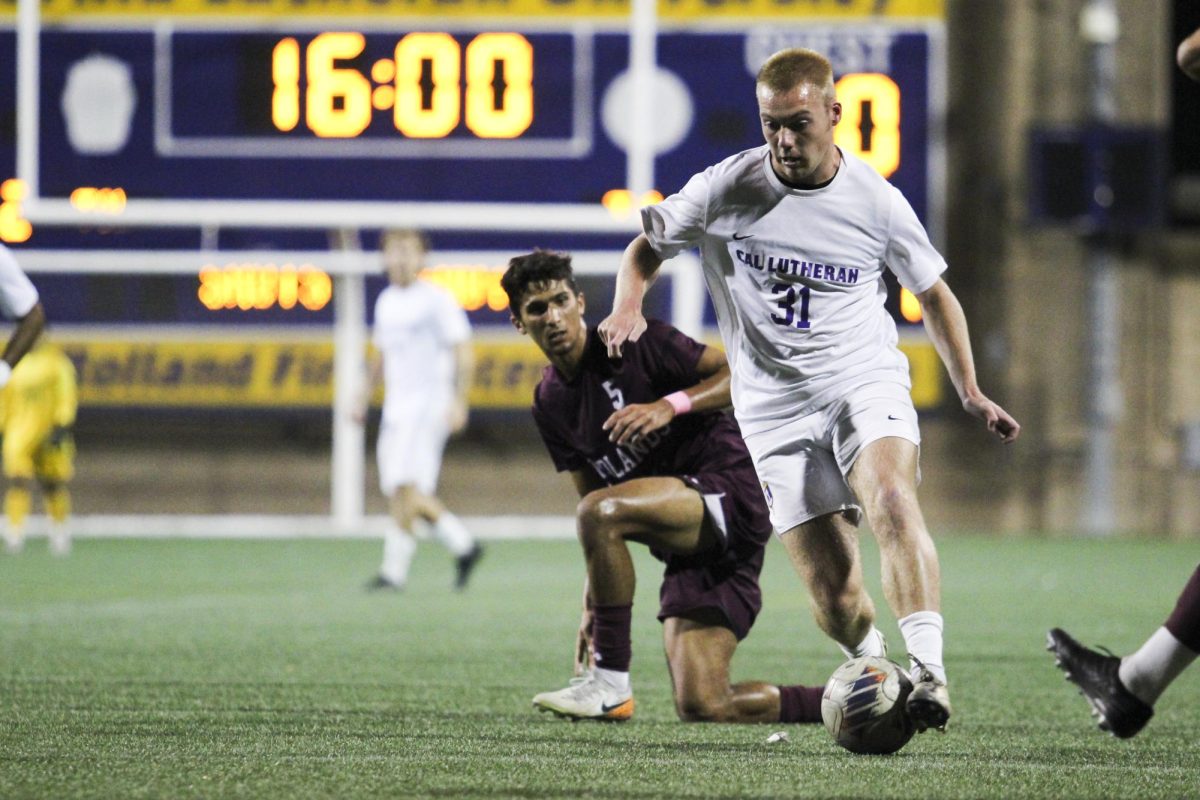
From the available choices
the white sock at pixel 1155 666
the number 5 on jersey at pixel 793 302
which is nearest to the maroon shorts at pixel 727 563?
the number 5 on jersey at pixel 793 302

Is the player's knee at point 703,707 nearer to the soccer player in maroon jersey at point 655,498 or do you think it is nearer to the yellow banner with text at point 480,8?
the soccer player in maroon jersey at point 655,498

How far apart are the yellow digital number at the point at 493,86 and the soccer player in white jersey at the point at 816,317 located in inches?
314

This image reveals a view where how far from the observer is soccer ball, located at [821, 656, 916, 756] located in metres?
4.34

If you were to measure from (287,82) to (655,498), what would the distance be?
8442 millimetres

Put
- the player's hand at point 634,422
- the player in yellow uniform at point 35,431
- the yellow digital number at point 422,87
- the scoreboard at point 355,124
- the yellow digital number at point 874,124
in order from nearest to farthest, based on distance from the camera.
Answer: the player's hand at point 634,422 → the yellow digital number at point 422,87 → the scoreboard at point 355,124 → the yellow digital number at point 874,124 → the player in yellow uniform at point 35,431

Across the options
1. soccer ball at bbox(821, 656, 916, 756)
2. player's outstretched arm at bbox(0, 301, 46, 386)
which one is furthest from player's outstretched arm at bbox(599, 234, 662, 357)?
player's outstretched arm at bbox(0, 301, 46, 386)

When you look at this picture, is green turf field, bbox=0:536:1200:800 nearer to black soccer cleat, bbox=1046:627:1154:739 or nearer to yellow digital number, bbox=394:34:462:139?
black soccer cleat, bbox=1046:627:1154:739

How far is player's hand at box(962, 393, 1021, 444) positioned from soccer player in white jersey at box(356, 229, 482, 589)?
595 centimetres

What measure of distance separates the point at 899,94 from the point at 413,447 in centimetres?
600

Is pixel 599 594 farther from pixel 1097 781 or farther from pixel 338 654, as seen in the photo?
pixel 338 654

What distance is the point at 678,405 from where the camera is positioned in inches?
209

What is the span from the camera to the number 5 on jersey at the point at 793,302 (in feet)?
16.0

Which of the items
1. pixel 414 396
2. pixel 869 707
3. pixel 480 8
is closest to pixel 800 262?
pixel 869 707

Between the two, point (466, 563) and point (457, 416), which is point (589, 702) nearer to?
point (466, 563)
